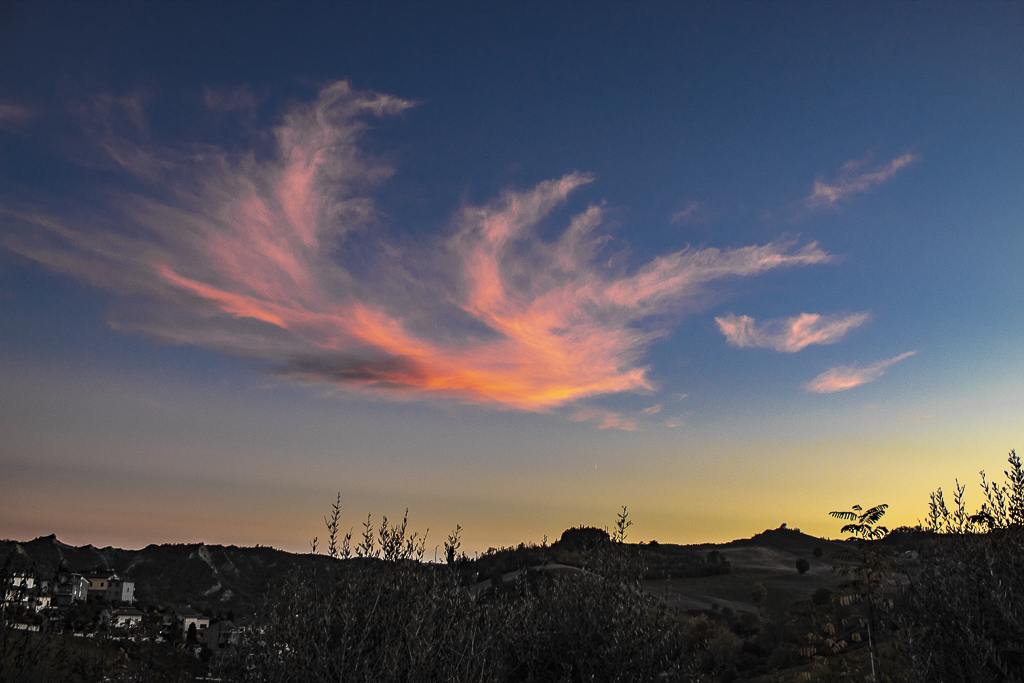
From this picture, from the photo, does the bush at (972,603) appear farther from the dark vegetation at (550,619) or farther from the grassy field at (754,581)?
the grassy field at (754,581)

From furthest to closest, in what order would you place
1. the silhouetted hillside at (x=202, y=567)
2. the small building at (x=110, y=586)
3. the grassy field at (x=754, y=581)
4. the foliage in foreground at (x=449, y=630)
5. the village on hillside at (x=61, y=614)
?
the silhouetted hillside at (x=202, y=567) → the small building at (x=110, y=586) → the grassy field at (x=754, y=581) → the foliage in foreground at (x=449, y=630) → the village on hillside at (x=61, y=614)

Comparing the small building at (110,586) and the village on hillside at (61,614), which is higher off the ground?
the village on hillside at (61,614)

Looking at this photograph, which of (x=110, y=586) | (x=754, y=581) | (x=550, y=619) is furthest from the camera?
(x=754, y=581)

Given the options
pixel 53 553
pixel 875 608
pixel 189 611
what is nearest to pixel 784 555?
pixel 189 611

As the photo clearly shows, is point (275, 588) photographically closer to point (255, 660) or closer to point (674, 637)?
point (255, 660)

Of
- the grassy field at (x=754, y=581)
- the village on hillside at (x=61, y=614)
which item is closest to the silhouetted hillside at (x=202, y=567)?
the grassy field at (x=754, y=581)

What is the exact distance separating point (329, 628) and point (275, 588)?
237cm

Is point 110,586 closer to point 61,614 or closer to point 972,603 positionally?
point 61,614

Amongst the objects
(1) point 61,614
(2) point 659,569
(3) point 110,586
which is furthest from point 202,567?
(1) point 61,614

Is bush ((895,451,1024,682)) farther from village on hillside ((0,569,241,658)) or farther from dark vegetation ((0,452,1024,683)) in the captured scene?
village on hillside ((0,569,241,658))

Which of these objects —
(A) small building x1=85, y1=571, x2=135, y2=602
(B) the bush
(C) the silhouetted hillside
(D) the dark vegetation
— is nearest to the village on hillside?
(D) the dark vegetation

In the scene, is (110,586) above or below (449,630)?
below

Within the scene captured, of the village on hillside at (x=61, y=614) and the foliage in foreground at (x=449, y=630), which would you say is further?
the foliage in foreground at (x=449, y=630)

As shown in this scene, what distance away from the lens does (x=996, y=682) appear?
8016mm
